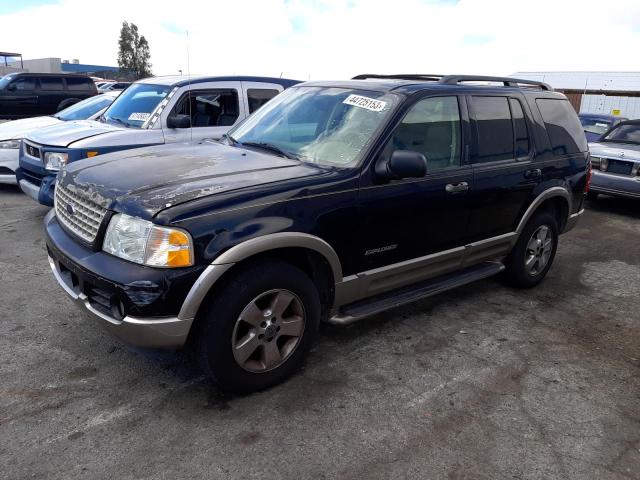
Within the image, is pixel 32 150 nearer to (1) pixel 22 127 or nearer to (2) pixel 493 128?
(1) pixel 22 127

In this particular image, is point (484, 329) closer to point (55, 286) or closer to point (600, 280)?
point (600, 280)

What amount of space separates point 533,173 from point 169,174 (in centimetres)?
318

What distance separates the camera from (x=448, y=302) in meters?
4.95

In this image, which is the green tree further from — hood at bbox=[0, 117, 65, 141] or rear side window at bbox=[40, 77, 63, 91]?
hood at bbox=[0, 117, 65, 141]

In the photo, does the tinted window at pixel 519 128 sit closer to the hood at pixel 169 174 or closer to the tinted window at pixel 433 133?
the tinted window at pixel 433 133

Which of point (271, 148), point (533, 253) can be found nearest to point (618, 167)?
point (533, 253)

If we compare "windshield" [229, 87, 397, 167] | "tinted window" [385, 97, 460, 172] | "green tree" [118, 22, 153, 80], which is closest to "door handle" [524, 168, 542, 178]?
"tinted window" [385, 97, 460, 172]

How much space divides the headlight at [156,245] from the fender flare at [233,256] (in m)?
0.13

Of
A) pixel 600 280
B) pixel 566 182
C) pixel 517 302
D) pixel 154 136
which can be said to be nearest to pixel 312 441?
pixel 517 302

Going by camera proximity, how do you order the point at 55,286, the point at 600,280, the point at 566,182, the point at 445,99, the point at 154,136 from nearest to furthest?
1. the point at 445,99
2. the point at 55,286
3. the point at 566,182
4. the point at 600,280
5. the point at 154,136

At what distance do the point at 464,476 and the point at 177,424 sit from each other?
1541mm

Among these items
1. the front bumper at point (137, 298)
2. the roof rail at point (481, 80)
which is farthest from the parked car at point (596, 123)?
the front bumper at point (137, 298)

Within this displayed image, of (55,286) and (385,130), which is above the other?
(385,130)

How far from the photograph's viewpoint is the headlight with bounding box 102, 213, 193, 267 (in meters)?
2.82
